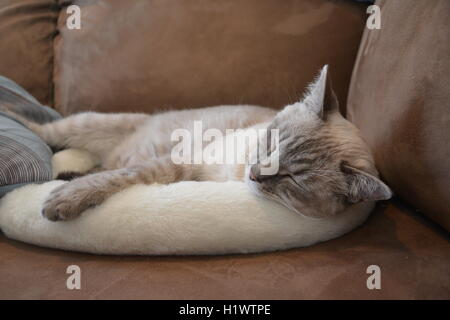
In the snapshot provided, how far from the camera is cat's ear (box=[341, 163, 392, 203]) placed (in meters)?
1.16

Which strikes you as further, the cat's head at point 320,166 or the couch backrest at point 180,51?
the couch backrest at point 180,51

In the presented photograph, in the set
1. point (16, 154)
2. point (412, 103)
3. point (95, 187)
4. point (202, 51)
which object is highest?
point (202, 51)

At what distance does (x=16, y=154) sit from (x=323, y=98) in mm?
1230

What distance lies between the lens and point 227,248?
3.94 ft

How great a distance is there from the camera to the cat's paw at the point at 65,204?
122cm

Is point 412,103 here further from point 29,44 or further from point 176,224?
point 29,44

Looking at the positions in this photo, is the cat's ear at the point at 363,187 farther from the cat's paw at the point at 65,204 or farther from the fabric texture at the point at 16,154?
the fabric texture at the point at 16,154

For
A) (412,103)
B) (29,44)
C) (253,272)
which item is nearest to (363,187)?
(412,103)

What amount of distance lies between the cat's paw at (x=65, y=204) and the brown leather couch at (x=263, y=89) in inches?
5.3

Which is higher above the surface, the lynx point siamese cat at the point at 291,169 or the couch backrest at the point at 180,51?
the couch backrest at the point at 180,51

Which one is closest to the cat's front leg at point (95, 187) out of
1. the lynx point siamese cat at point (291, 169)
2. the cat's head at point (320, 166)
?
the lynx point siamese cat at point (291, 169)

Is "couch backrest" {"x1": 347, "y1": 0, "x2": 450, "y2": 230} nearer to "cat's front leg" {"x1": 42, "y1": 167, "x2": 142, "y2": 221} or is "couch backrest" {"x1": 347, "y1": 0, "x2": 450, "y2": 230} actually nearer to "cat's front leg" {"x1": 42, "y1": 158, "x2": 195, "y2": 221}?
"cat's front leg" {"x1": 42, "y1": 158, "x2": 195, "y2": 221}

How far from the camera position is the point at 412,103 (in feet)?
4.24
